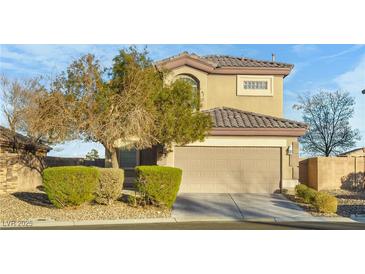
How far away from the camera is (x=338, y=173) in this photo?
2502cm

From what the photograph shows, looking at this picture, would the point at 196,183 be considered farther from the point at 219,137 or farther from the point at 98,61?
the point at 98,61

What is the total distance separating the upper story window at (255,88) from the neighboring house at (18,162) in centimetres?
1136

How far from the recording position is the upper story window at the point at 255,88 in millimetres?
25078

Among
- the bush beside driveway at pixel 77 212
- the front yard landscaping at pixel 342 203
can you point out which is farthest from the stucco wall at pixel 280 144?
the bush beside driveway at pixel 77 212

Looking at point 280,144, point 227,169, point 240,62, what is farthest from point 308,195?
point 240,62

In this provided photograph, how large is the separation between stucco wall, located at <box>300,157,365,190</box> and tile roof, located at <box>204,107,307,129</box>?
3.98m

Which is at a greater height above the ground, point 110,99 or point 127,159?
point 110,99

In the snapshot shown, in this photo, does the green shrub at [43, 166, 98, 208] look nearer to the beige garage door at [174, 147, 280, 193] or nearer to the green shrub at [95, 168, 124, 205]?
the green shrub at [95, 168, 124, 205]

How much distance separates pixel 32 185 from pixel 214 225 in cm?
1300

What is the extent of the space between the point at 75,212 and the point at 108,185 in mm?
1549

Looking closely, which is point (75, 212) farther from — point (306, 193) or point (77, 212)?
point (306, 193)

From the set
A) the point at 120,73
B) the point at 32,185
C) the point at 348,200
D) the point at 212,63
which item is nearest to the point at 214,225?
the point at 120,73

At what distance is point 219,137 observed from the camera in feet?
71.7

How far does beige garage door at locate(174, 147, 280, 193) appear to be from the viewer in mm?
21875
